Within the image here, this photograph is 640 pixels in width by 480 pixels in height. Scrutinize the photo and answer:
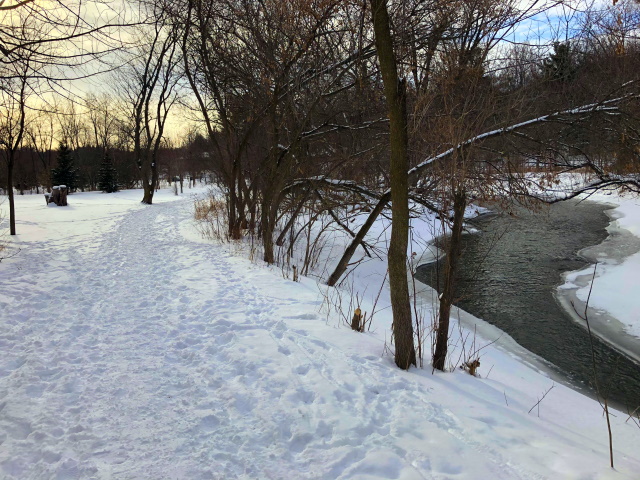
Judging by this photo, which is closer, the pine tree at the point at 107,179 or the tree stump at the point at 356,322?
the tree stump at the point at 356,322

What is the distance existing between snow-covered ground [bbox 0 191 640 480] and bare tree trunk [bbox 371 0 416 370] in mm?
334

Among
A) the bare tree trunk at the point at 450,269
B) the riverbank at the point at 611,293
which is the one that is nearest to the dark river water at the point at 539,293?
the bare tree trunk at the point at 450,269

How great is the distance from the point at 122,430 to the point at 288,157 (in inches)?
245

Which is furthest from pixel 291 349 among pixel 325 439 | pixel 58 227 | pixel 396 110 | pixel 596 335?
pixel 58 227

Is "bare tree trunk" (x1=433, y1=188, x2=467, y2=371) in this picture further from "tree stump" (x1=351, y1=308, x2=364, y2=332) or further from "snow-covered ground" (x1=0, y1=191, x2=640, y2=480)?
"tree stump" (x1=351, y1=308, x2=364, y2=332)

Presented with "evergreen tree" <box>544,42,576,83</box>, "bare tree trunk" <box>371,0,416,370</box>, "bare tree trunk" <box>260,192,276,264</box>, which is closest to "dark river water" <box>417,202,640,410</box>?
"bare tree trunk" <box>371,0,416,370</box>

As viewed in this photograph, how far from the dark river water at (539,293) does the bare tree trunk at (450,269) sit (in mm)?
133

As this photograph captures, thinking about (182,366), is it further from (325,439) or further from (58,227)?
(58,227)

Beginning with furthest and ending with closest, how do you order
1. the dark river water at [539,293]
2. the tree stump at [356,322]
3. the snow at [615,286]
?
the snow at [615,286] < the dark river water at [539,293] < the tree stump at [356,322]

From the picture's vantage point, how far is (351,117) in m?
8.66

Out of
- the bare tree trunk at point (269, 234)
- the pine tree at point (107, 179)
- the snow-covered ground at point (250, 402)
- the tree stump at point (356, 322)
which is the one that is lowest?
the snow-covered ground at point (250, 402)

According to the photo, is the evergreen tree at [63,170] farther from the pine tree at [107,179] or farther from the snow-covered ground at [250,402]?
the snow-covered ground at [250,402]

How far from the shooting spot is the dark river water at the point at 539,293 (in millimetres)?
5617

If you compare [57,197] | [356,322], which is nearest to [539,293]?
[356,322]
